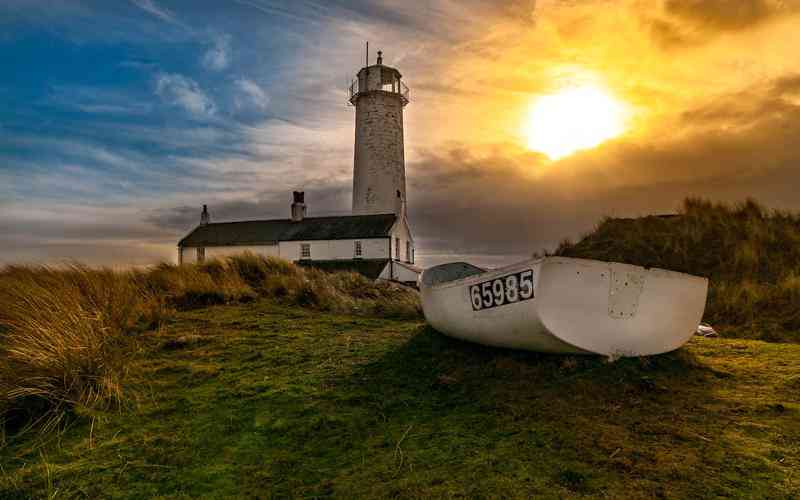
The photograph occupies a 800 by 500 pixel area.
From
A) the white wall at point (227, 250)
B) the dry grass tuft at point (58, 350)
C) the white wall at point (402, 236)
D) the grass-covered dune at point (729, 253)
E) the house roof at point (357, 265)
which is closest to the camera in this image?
the dry grass tuft at point (58, 350)

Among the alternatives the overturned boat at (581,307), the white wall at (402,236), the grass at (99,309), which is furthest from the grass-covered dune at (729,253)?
the white wall at (402,236)

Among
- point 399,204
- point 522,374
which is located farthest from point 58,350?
point 399,204

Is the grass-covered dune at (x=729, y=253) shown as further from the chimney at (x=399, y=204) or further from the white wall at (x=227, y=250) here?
the white wall at (x=227, y=250)

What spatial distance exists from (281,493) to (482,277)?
293 cm

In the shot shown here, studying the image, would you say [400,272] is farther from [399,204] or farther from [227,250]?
[227,250]

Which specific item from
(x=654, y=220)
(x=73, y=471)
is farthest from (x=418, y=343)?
(x=654, y=220)

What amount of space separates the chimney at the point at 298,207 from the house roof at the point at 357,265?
4402mm

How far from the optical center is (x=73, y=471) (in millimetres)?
4164

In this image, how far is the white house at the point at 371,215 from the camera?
33500 millimetres

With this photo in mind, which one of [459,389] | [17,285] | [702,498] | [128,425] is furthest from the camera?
[17,285]

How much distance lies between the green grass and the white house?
87.8ft

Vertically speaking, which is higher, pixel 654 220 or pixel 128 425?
pixel 654 220

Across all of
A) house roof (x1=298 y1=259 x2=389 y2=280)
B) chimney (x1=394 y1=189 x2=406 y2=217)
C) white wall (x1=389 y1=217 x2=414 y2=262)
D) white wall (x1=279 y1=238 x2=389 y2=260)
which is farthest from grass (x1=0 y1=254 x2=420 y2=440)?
chimney (x1=394 y1=189 x2=406 y2=217)

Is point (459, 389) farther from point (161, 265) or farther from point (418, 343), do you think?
point (161, 265)
